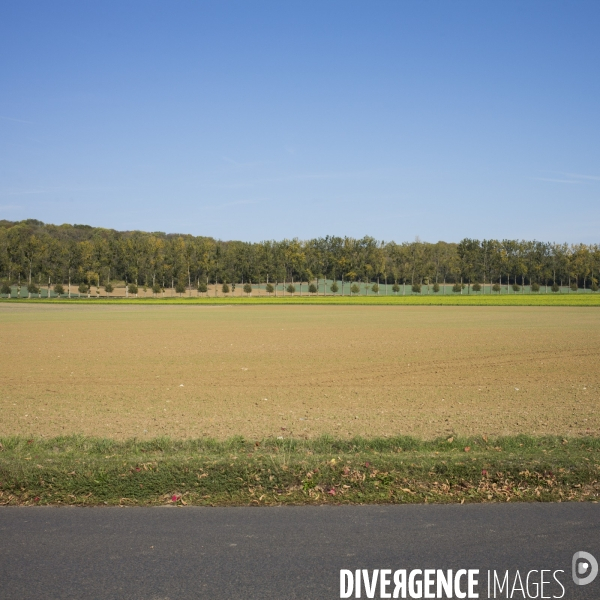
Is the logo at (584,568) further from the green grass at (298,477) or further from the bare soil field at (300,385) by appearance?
the bare soil field at (300,385)

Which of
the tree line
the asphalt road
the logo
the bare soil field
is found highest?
the tree line

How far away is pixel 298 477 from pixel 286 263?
155531 millimetres

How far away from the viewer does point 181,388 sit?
1723 centimetres

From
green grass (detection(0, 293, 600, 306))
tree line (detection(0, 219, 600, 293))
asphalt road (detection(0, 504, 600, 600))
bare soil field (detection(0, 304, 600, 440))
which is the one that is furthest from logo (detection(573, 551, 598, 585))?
tree line (detection(0, 219, 600, 293))

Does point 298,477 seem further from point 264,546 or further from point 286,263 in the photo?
point 286,263

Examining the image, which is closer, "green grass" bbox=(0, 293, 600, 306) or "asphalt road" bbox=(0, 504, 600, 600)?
"asphalt road" bbox=(0, 504, 600, 600)

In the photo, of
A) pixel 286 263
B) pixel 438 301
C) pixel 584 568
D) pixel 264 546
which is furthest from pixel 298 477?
pixel 286 263

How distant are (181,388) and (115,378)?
3.06m

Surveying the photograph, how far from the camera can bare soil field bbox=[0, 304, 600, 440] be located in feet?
39.7

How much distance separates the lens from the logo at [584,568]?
4.89 m

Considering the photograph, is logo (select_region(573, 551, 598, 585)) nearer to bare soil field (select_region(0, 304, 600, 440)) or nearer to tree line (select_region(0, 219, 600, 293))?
bare soil field (select_region(0, 304, 600, 440))

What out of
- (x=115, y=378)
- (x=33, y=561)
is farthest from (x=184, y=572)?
(x=115, y=378)

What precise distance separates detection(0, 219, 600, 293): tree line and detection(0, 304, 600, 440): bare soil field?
113139 millimetres

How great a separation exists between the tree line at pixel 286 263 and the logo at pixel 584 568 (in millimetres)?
138501
